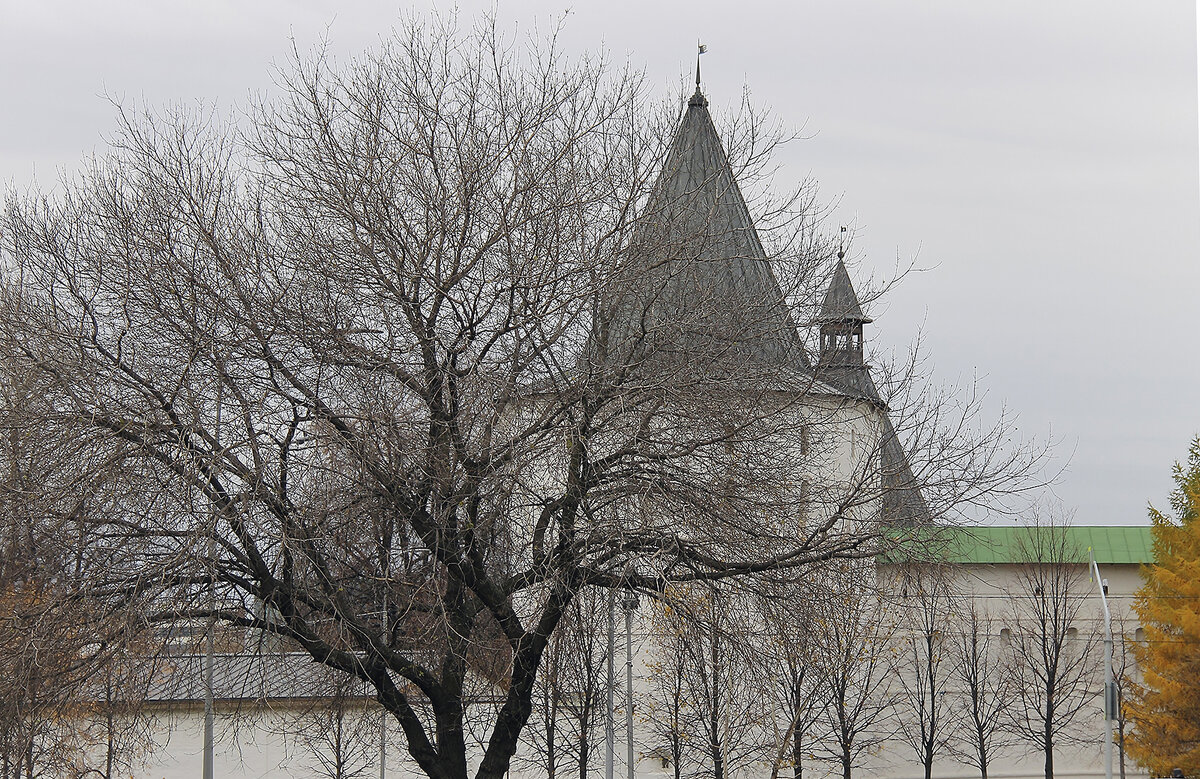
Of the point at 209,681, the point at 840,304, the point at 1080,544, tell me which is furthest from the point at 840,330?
the point at 1080,544

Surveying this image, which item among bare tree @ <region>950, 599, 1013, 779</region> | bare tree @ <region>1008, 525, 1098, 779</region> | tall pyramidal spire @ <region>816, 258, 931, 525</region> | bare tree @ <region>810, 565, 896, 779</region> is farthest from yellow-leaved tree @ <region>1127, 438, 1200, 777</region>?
tall pyramidal spire @ <region>816, 258, 931, 525</region>

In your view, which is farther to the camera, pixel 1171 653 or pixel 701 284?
pixel 1171 653

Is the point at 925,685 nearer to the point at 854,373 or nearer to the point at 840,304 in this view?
the point at 854,373

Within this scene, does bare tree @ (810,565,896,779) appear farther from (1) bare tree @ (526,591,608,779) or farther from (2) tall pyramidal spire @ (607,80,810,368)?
(2) tall pyramidal spire @ (607,80,810,368)

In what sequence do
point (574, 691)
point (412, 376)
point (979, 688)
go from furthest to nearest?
point (979, 688), point (574, 691), point (412, 376)

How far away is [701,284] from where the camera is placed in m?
15.3

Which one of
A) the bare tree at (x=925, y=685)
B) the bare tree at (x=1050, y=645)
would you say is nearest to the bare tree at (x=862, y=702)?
the bare tree at (x=925, y=685)

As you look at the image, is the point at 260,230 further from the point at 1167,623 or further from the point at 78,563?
the point at 1167,623

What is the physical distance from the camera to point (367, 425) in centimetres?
1322

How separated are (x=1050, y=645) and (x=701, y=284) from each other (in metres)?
34.9

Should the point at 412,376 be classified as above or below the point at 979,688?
above

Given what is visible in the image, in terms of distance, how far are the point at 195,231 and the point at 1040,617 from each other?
3781 centimetres

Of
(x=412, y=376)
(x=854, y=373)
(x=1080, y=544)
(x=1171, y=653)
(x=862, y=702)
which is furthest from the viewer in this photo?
(x=1080, y=544)

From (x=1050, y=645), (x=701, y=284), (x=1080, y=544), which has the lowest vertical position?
(x=1050, y=645)
